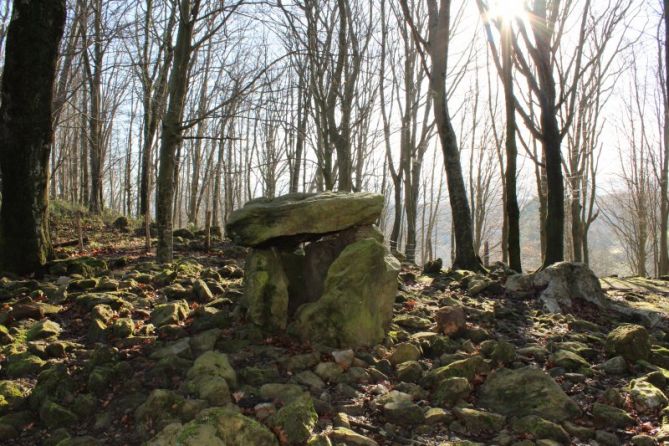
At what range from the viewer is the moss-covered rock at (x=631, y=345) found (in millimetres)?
4570

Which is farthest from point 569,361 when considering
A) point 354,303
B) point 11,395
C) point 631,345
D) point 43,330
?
point 43,330

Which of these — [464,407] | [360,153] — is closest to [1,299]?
[464,407]

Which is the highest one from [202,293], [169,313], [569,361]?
[202,293]

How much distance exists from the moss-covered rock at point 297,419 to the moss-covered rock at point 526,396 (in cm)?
149

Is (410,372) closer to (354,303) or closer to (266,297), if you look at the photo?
(354,303)

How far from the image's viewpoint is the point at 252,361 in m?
4.21

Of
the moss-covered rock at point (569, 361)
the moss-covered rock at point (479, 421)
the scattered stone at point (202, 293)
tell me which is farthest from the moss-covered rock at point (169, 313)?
the moss-covered rock at point (569, 361)

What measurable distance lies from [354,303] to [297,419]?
154cm

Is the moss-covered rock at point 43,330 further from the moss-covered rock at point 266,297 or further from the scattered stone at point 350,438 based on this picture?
the scattered stone at point 350,438

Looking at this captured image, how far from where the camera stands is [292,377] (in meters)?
3.98

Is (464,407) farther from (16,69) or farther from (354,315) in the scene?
(16,69)

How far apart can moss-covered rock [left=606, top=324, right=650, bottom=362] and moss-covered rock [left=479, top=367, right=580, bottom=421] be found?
122 centimetres

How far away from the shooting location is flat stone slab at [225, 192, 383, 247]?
15.9ft

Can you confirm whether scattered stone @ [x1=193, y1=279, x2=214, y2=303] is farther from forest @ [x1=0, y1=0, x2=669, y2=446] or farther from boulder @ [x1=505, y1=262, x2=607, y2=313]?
boulder @ [x1=505, y1=262, x2=607, y2=313]
